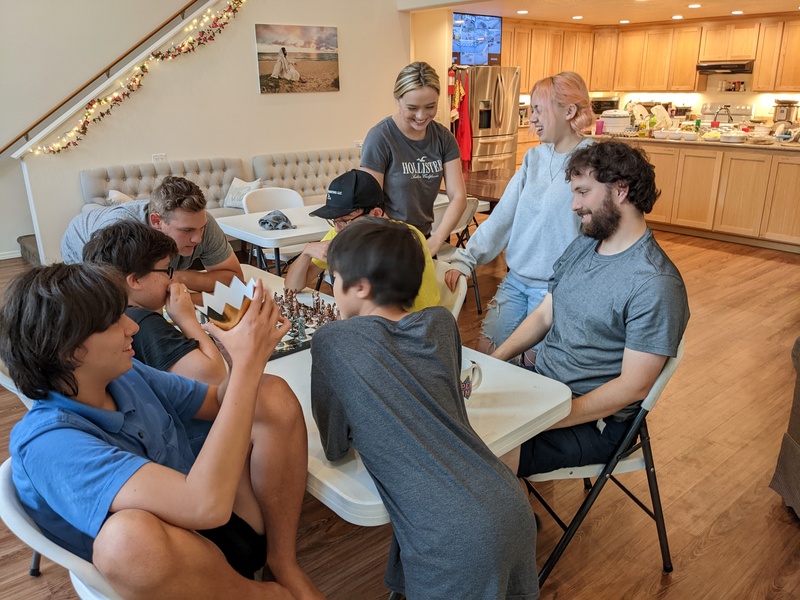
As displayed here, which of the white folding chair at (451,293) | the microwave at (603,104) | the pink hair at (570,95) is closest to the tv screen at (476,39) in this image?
the microwave at (603,104)

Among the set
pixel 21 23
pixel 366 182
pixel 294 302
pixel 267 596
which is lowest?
pixel 267 596

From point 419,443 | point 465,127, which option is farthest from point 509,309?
point 465,127

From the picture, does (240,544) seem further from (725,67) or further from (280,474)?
(725,67)

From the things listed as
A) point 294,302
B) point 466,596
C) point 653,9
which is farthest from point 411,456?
point 653,9

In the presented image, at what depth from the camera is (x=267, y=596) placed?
3.98 feet

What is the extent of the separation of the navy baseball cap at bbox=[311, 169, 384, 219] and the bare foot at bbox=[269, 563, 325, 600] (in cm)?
116

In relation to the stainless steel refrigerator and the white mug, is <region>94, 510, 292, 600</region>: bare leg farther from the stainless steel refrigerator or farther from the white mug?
the stainless steel refrigerator

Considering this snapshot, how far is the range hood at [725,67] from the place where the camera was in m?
7.95

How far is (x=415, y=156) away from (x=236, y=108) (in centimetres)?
395

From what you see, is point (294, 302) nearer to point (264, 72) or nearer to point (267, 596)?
point (267, 596)

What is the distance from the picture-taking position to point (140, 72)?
18.0 ft

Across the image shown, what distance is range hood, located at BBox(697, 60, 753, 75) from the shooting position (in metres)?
7.95

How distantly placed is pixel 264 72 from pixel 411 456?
18.9 feet

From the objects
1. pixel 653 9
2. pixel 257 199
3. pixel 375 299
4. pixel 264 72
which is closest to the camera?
pixel 375 299
